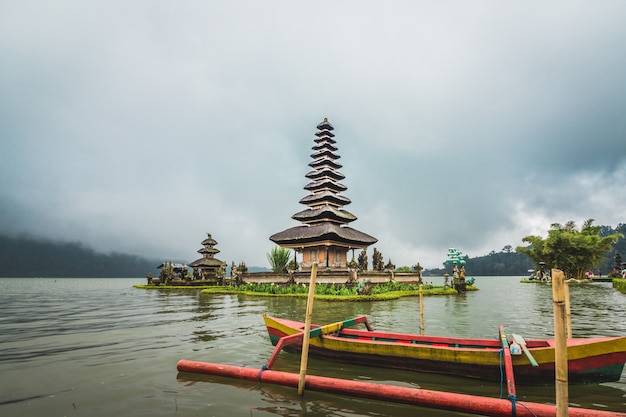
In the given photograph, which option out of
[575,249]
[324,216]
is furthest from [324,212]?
[575,249]

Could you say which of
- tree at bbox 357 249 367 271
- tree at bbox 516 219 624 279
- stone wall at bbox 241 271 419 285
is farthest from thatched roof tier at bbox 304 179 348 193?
tree at bbox 516 219 624 279

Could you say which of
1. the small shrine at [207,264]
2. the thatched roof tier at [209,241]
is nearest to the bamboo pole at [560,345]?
the small shrine at [207,264]

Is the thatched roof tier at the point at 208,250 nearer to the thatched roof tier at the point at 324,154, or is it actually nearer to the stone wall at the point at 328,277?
the stone wall at the point at 328,277

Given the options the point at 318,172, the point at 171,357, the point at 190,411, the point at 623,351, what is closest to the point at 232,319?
the point at 171,357

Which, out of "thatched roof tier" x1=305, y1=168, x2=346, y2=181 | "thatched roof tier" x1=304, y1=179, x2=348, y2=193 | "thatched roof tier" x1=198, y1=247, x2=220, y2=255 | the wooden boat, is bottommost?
the wooden boat

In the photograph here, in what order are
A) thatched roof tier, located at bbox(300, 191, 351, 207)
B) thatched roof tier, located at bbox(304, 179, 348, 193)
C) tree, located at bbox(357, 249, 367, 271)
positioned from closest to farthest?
tree, located at bbox(357, 249, 367, 271)
thatched roof tier, located at bbox(300, 191, 351, 207)
thatched roof tier, located at bbox(304, 179, 348, 193)

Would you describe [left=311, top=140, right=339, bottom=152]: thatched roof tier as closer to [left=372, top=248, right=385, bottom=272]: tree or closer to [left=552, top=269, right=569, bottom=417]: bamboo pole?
[left=372, top=248, right=385, bottom=272]: tree

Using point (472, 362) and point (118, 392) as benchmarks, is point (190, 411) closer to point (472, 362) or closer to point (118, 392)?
point (118, 392)

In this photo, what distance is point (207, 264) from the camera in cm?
5353

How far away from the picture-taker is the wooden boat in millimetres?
6246

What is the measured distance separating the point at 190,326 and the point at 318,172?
31.4 m

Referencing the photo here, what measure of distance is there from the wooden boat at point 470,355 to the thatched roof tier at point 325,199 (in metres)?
30.8

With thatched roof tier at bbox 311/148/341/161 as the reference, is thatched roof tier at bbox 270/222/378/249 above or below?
below

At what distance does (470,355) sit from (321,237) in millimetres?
26635
